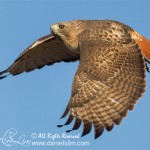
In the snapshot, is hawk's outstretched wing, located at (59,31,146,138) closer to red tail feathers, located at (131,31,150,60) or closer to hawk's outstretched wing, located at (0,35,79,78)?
red tail feathers, located at (131,31,150,60)

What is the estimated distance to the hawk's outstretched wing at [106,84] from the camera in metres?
13.8

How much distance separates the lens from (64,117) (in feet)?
45.1

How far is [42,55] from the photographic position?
1822cm

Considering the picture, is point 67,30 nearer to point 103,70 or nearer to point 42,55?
point 42,55

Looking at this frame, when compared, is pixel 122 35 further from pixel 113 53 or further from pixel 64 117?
pixel 64 117

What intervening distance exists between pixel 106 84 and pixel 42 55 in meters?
4.26

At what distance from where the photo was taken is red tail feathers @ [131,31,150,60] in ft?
52.6

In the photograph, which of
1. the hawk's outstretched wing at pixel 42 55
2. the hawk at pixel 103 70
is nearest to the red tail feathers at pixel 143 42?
the hawk at pixel 103 70

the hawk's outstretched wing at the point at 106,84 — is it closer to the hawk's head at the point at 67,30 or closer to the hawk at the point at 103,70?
the hawk at the point at 103,70

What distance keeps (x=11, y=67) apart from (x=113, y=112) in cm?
530

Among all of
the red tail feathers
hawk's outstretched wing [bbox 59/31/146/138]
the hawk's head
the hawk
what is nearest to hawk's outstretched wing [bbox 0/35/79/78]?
the hawk

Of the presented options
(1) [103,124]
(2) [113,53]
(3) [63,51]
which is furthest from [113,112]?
(3) [63,51]

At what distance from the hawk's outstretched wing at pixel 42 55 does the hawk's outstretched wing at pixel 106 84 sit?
247cm

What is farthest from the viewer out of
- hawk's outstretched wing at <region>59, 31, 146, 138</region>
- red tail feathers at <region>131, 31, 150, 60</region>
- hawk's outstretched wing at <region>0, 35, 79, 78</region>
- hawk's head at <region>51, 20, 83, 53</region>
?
hawk's outstretched wing at <region>0, 35, 79, 78</region>
